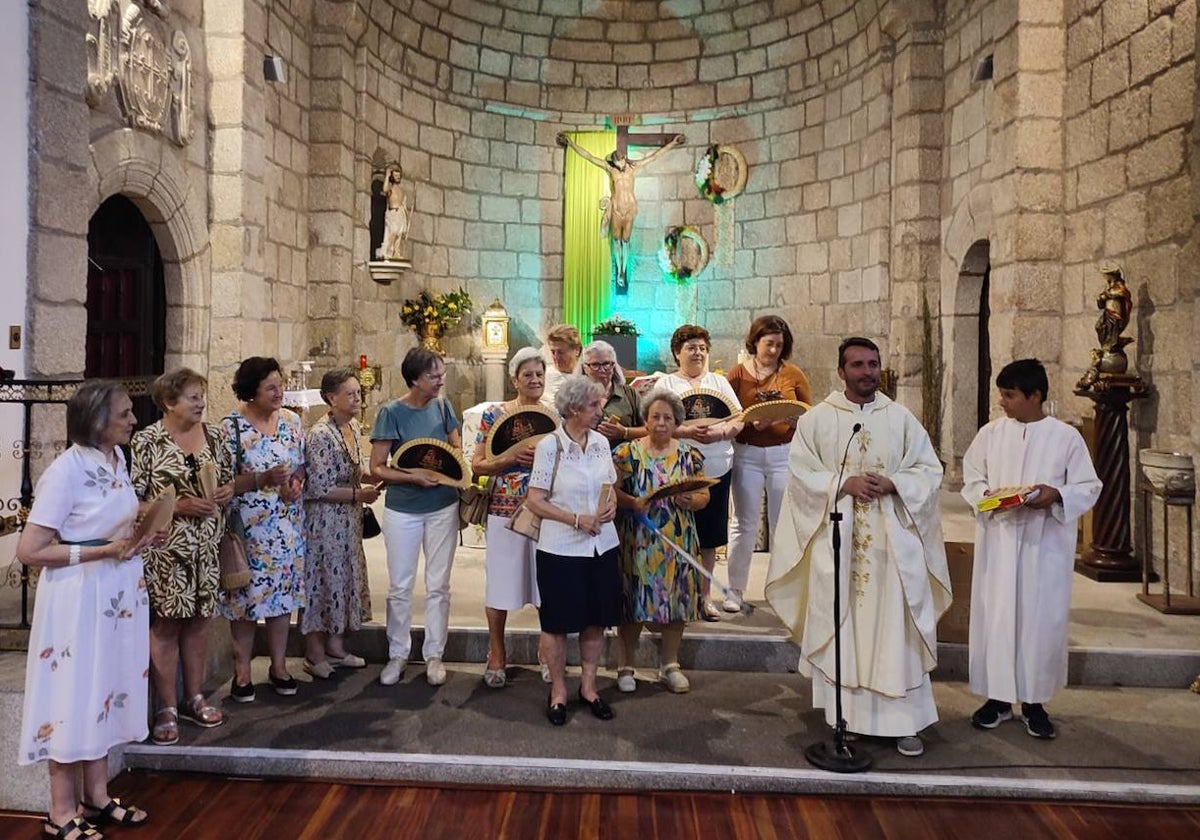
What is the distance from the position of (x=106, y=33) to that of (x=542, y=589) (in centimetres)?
450

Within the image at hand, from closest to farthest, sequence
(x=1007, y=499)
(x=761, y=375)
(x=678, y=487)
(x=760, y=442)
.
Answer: (x=1007, y=499) < (x=678, y=487) < (x=760, y=442) < (x=761, y=375)

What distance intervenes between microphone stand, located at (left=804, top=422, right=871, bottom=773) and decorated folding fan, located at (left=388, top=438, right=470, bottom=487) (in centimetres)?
152

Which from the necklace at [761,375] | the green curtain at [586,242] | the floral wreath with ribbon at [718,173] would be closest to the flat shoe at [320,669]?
the necklace at [761,375]

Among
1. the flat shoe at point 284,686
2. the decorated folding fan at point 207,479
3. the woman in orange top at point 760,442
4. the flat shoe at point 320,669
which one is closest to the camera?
the decorated folding fan at point 207,479

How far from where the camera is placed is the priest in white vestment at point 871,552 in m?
3.51

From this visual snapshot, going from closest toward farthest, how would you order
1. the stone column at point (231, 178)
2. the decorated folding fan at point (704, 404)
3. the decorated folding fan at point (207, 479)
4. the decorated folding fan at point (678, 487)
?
the decorated folding fan at point (207, 479) → the decorated folding fan at point (678, 487) → the decorated folding fan at point (704, 404) → the stone column at point (231, 178)

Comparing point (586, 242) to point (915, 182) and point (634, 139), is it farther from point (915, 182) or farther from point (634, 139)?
point (915, 182)

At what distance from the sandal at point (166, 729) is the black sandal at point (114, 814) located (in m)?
0.45

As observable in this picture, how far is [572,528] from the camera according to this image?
149 inches

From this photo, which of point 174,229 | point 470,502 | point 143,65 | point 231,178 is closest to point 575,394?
point 470,502

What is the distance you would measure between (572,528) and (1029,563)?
1756 millimetres

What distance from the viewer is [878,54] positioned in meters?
9.67

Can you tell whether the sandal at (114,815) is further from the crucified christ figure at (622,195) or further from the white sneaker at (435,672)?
the crucified christ figure at (622,195)

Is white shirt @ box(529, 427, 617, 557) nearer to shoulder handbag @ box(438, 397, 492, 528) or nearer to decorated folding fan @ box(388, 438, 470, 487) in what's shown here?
decorated folding fan @ box(388, 438, 470, 487)
